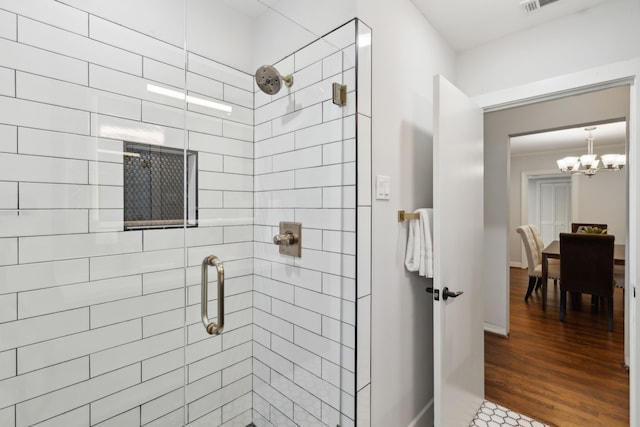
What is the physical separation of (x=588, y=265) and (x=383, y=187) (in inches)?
133

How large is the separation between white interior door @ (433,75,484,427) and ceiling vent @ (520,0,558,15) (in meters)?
0.51

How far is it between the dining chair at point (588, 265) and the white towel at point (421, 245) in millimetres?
2886

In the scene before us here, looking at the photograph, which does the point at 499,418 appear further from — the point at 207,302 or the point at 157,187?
the point at 157,187

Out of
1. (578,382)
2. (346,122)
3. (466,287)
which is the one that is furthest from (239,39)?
(578,382)

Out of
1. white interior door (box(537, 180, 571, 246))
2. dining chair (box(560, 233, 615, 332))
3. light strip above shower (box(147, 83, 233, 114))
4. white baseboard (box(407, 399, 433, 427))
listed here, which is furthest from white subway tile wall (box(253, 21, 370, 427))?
white interior door (box(537, 180, 571, 246))

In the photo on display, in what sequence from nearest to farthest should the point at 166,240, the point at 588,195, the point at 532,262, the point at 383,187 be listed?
the point at 166,240 < the point at 383,187 < the point at 532,262 < the point at 588,195

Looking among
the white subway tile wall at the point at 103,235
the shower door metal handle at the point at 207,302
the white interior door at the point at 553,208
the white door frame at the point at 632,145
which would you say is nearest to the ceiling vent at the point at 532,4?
the white door frame at the point at 632,145

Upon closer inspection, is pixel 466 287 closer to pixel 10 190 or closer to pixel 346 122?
pixel 346 122

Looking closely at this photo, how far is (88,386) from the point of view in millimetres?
1030

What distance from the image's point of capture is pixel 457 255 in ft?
5.48

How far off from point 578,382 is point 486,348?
70 cm

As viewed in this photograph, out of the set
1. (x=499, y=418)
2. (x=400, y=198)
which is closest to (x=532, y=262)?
(x=499, y=418)

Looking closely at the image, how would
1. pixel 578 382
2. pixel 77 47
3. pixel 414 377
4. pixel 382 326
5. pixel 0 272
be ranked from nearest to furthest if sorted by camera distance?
pixel 0 272
pixel 77 47
pixel 382 326
pixel 414 377
pixel 578 382

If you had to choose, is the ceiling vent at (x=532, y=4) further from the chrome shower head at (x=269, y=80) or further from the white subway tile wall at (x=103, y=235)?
the white subway tile wall at (x=103, y=235)
